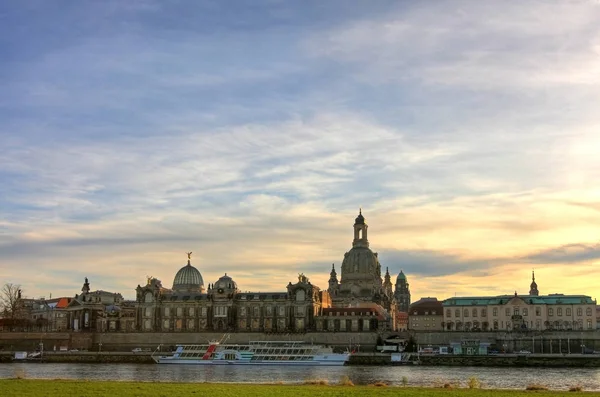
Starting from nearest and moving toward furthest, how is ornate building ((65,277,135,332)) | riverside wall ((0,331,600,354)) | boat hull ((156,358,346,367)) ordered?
1. boat hull ((156,358,346,367))
2. riverside wall ((0,331,600,354))
3. ornate building ((65,277,135,332))

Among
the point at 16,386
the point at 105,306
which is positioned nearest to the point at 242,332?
the point at 105,306

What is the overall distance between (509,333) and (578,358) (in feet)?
90.3

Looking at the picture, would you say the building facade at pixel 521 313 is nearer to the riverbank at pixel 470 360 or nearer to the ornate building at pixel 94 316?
the riverbank at pixel 470 360

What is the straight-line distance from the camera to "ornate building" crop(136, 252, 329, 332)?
13988 centimetres

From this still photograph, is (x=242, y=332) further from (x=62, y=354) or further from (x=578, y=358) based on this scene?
(x=578, y=358)

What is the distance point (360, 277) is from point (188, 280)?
38.9m

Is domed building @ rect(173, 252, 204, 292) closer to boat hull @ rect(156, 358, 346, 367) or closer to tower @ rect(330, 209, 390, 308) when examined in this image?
tower @ rect(330, 209, 390, 308)

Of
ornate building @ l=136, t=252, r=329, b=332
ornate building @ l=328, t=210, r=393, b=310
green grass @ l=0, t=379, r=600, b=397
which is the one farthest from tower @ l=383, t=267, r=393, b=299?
green grass @ l=0, t=379, r=600, b=397

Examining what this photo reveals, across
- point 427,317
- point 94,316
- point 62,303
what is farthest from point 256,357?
point 62,303

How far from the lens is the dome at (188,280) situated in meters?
160

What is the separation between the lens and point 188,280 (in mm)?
161250

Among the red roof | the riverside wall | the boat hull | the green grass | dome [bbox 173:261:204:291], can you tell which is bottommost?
the boat hull

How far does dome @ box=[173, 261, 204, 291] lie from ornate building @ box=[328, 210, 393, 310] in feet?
97.6

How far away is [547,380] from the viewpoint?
69312 millimetres
